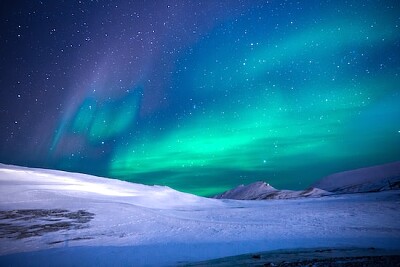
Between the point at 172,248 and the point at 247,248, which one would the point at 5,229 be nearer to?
the point at 172,248

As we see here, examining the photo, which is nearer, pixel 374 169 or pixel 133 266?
pixel 133 266

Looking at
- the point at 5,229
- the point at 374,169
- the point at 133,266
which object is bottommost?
the point at 133,266

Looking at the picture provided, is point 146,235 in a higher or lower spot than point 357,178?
lower

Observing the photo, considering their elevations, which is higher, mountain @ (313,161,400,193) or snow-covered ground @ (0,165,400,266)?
mountain @ (313,161,400,193)

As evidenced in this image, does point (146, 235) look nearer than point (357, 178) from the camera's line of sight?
Yes

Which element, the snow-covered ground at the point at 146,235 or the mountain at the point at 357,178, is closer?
the snow-covered ground at the point at 146,235

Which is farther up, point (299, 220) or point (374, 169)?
point (374, 169)

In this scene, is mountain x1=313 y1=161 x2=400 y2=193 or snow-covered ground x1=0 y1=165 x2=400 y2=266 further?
mountain x1=313 y1=161 x2=400 y2=193

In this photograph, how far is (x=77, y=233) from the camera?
880 cm

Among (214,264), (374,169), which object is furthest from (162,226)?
(374,169)

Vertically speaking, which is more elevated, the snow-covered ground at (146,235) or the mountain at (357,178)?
the mountain at (357,178)

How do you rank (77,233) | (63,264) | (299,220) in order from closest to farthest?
(63,264) < (77,233) < (299,220)

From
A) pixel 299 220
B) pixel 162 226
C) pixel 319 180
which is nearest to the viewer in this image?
pixel 162 226

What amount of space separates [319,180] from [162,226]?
85982 millimetres
